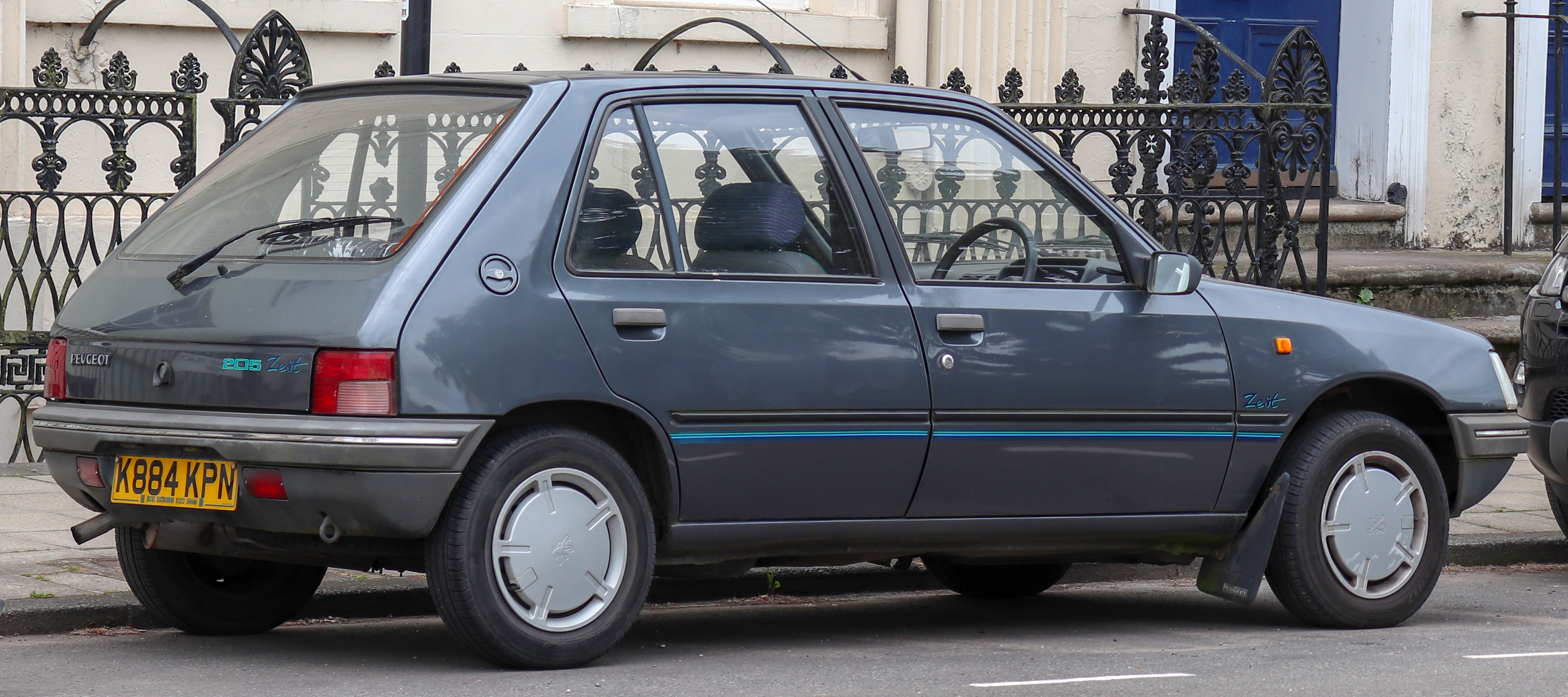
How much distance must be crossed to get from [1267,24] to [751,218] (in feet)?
34.0

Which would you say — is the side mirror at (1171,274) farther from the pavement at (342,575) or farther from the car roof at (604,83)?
the pavement at (342,575)

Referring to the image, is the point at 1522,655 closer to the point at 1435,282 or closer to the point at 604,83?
the point at 604,83

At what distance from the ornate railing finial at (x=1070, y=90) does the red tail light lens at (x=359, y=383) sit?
636cm

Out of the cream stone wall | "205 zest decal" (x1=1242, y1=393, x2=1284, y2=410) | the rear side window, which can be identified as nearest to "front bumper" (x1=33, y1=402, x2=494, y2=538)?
the rear side window

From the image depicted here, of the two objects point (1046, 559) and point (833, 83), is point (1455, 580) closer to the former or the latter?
point (1046, 559)

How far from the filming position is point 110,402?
5207mm

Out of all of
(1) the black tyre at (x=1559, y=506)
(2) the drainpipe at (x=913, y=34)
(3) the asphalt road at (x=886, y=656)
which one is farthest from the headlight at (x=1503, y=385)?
(2) the drainpipe at (x=913, y=34)

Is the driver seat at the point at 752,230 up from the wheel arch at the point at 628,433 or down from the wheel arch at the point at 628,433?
up

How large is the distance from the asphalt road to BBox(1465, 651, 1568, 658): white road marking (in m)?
0.02

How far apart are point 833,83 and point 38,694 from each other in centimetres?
265

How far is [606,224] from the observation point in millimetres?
5195

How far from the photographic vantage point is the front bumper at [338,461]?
4758mm

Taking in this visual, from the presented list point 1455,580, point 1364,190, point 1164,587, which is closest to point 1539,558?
point 1455,580

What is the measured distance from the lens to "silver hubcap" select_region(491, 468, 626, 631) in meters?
4.98
